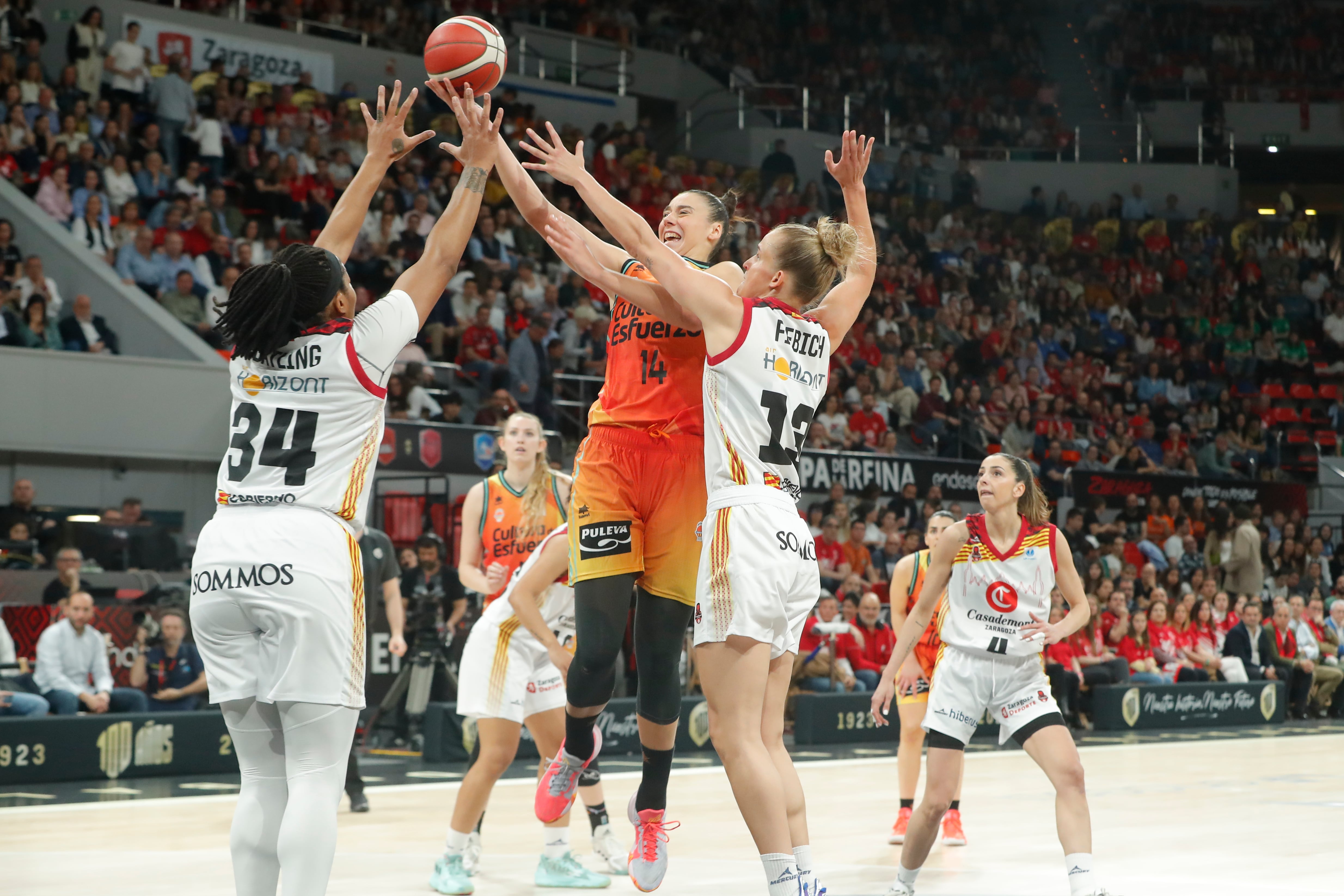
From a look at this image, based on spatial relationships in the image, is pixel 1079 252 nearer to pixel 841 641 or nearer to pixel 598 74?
pixel 598 74

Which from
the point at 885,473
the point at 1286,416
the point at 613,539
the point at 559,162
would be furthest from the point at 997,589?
the point at 1286,416

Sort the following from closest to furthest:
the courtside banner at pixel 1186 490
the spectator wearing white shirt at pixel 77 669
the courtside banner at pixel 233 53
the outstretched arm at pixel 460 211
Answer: the outstretched arm at pixel 460 211
the spectator wearing white shirt at pixel 77 669
the courtside banner at pixel 233 53
the courtside banner at pixel 1186 490

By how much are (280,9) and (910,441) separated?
1003 centimetres

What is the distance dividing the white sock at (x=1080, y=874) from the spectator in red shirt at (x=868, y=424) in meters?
12.7

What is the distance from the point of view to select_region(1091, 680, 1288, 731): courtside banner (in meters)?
15.8

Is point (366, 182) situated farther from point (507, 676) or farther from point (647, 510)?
point (507, 676)

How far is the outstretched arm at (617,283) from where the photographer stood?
15.5 feet

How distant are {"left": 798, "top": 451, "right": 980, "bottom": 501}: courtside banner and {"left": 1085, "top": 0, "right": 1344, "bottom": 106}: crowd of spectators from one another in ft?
47.3

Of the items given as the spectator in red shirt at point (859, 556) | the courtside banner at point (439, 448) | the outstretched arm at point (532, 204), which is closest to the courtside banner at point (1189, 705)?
the spectator in red shirt at point (859, 556)

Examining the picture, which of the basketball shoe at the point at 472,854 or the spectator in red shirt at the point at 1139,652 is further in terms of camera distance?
the spectator in red shirt at the point at 1139,652

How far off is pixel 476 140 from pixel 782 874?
236 cm

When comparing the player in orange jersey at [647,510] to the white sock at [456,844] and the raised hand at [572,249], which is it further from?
the white sock at [456,844]

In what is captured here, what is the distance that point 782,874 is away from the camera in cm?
431

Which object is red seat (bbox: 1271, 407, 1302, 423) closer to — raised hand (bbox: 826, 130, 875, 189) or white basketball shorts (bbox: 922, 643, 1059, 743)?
white basketball shorts (bbox: 922, 643, 1059, 743)
